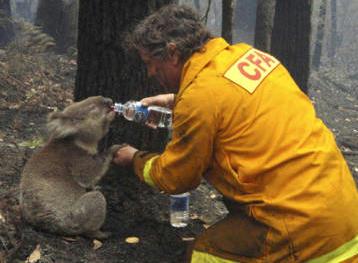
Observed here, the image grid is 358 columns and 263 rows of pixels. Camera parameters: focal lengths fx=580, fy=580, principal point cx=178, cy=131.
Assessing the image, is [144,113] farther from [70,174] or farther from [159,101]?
[70,174]

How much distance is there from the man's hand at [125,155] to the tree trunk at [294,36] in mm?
6032

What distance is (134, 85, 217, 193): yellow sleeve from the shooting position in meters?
3.67

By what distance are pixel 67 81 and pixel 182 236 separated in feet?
20.6

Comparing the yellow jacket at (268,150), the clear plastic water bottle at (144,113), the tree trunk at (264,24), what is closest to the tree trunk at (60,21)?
the tree trunk at (264,24)

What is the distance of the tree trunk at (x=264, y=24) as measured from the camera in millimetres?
10214

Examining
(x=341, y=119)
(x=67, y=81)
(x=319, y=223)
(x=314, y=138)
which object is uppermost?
(x=314, y=138)

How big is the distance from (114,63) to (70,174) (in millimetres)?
1177

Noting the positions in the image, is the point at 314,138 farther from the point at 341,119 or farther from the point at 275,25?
the point at 341,119

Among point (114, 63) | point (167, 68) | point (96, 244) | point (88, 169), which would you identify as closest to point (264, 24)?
point (114, 63)

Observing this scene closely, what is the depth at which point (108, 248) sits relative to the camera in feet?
16.0

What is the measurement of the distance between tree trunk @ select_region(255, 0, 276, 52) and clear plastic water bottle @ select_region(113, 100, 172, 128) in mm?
5288

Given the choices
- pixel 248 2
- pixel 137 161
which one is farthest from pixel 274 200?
pixel 248 2

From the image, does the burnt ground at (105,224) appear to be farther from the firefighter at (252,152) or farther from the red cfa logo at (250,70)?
the red cfa logo at (250,70)

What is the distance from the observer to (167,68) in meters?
4.01
